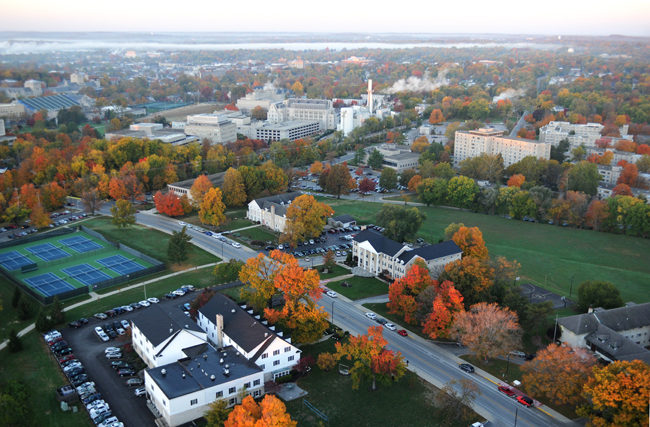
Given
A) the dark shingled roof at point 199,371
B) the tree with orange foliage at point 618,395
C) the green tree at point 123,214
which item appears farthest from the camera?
the green tree at point 123,214

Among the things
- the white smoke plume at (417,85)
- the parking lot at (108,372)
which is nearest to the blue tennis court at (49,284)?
the parking lot at (108,372)

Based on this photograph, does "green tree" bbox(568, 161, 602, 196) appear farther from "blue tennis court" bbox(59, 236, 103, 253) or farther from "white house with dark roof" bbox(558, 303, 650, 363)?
"blue tennis court" bbox(59, 236, 103, 253)

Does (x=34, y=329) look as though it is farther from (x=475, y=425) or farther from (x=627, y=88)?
(x=627, y=88)

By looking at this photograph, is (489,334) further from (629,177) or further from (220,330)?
(629,177)

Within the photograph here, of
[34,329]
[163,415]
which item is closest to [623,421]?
[163,415]

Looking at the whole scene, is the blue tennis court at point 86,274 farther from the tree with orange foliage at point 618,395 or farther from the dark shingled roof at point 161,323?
the tree with orange foliage at point 618,395
